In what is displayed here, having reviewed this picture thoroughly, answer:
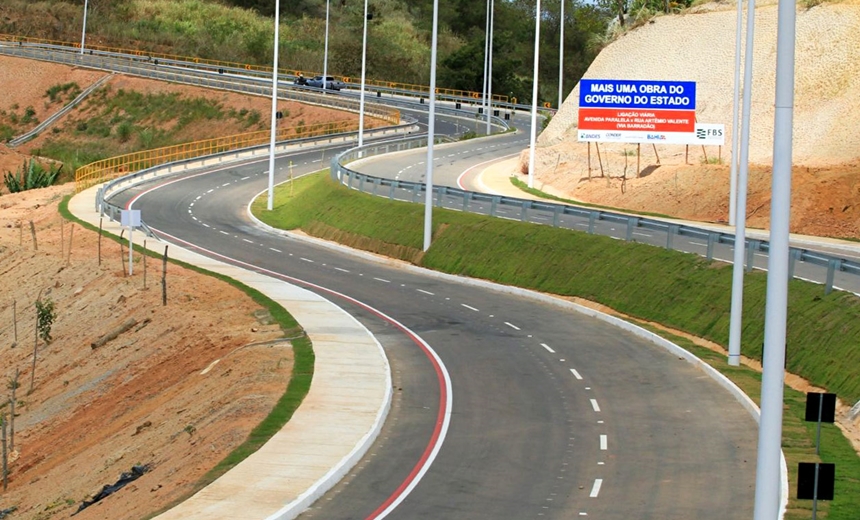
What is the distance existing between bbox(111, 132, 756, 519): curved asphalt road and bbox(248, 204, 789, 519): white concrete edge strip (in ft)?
0.98

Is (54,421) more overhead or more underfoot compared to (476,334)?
more underfoot

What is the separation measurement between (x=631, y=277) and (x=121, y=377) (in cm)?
1607

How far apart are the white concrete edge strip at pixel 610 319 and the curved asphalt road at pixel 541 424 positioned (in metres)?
0.30

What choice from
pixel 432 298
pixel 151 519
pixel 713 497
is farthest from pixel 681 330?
pixel 151 519

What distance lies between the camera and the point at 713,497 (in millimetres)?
22438

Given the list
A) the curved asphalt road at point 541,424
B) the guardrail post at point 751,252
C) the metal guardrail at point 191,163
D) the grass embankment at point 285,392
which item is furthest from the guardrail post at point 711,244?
the metal guardrail at point 191,163

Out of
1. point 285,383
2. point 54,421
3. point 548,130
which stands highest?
point 548,130

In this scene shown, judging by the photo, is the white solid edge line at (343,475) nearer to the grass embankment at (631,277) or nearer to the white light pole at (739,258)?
the grass embankment at (631,277)

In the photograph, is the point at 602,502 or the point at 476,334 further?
the point at 476,334

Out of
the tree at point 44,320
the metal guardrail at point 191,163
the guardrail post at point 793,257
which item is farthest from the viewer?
the metal guardrail at point 191,163

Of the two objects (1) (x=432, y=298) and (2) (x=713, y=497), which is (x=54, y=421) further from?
(2) (x=713, y=497)

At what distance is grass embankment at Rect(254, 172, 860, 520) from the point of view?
29.2 metres

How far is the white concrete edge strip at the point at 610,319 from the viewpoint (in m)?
28.0

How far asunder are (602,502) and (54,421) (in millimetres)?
19487
